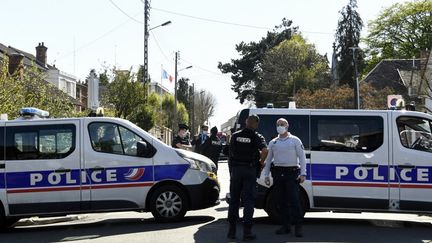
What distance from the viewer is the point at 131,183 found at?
1034 cm

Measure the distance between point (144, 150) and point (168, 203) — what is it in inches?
39.9

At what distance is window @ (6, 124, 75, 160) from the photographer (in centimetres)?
1034

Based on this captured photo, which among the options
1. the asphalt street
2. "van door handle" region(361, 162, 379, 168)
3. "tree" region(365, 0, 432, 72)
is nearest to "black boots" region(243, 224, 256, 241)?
the asphalt street

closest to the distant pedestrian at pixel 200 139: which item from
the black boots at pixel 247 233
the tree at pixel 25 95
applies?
the tree at pixel 25 95

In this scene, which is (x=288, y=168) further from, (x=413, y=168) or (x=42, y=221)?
(x=42, y=221)

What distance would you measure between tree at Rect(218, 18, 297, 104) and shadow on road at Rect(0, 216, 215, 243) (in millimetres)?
61144

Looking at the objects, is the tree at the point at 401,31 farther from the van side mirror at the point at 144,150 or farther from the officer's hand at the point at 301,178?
the officer's hand at the point at 301,178

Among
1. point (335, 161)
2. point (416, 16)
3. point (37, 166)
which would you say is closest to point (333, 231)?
point (335, 161)

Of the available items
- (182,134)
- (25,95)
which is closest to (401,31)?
(25,95)

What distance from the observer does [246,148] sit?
8445 mm

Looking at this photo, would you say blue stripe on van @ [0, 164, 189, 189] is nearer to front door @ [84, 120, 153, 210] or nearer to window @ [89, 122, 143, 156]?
front door @ [84, 120, 153, 210]

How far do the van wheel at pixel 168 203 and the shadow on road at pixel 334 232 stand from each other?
0.63 meters

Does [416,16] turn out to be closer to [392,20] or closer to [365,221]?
[392,20]

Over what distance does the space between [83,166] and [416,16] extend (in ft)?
206
